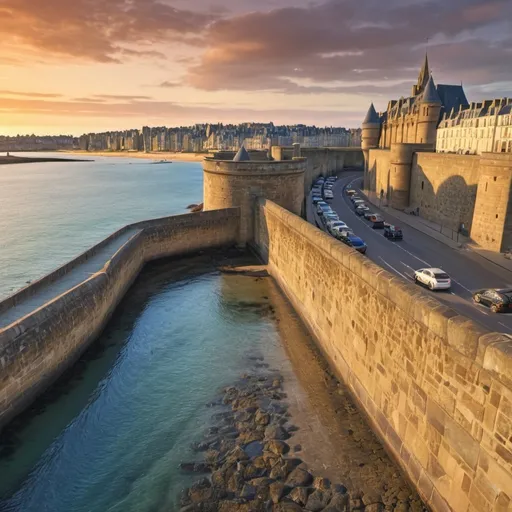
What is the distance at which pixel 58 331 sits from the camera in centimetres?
1202

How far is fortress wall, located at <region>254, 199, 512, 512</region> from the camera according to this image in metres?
5.98

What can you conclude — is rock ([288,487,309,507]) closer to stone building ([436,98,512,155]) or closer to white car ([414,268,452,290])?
white car ([414,268,452,290])

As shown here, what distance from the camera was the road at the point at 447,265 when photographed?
14.4 m

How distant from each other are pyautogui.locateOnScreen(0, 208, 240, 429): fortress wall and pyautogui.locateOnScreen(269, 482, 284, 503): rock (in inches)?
246

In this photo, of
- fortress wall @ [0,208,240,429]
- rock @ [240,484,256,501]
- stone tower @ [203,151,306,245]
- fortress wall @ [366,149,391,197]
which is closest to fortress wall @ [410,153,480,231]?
fortress wall @ [366,149,391,197]

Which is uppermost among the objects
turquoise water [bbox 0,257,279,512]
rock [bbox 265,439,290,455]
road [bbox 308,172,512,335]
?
road [bbox 308,172,512,335]

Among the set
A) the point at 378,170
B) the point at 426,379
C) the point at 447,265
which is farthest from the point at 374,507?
the point at 378,170

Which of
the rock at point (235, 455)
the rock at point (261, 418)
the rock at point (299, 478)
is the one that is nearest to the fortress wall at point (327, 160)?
the rock at point (261, 418)

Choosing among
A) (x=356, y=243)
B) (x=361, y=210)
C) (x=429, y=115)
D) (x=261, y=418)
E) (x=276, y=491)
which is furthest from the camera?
(x=429, y=115)

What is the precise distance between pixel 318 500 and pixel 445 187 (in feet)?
86.3

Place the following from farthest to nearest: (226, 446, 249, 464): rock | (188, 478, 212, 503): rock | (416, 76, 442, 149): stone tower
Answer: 1. (416, 76, 442, 149): stone tower
2. (226, 446, 249, 464): rock
3. (188, 478, 212, 503): rock

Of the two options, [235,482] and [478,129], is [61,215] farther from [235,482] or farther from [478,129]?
[235,482]

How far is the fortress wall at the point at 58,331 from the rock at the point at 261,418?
562 centimetres

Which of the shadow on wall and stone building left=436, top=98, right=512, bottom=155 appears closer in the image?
the shadow on wall
